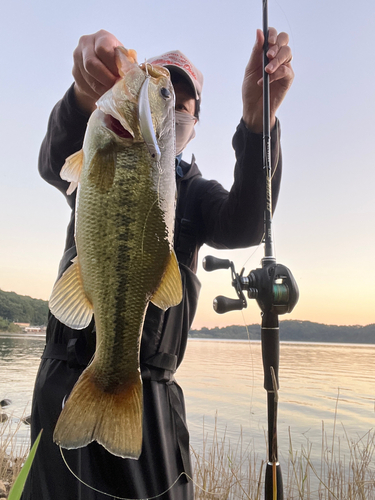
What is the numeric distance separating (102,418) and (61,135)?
1.39 meters

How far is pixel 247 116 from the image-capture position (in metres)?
2.40

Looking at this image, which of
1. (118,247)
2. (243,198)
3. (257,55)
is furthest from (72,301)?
(257,55)

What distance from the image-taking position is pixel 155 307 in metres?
2.02

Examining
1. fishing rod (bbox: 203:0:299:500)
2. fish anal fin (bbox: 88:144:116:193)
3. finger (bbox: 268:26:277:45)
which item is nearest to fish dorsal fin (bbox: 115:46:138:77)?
fish anal fin (bbox: 88:144:116:193)

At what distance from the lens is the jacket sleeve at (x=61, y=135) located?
6.34ft

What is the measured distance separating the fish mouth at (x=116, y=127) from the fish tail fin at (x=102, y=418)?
87 cm

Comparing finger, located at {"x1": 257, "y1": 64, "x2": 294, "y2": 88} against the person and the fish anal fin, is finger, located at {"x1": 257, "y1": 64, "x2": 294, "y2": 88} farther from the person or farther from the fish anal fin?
the fish anal fin

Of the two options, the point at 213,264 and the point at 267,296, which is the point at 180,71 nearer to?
the point at 213,264

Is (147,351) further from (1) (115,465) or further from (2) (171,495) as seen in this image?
(2) (171,495)

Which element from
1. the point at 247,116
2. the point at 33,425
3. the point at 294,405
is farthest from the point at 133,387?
A: the point at 294,405

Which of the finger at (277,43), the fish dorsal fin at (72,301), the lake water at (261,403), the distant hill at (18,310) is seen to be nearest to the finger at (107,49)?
the fish dorsal fin at (72,301)

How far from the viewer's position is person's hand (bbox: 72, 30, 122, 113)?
1.48 metres

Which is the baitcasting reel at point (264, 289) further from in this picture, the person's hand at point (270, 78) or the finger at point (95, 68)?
the finger at point (95, 68)

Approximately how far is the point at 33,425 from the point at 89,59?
169cm
